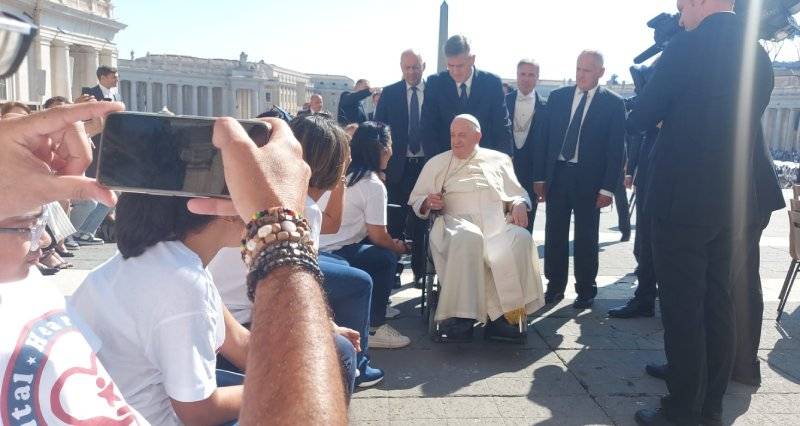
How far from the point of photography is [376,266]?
4.18m

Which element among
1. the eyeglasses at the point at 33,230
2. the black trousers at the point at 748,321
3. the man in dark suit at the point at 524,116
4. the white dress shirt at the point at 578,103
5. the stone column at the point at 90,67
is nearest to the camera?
the eyeglasses at the point at 33,230

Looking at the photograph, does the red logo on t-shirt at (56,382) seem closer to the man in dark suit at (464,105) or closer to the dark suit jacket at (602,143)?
the dark suit jacket at (602,143)

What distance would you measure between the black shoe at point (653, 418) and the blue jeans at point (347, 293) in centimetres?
151

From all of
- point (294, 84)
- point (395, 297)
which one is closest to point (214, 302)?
point (395, 297)

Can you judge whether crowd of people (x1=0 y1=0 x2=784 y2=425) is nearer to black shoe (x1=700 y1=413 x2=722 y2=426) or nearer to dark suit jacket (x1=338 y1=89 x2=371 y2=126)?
black shoe (x1=700 y1=413 x2=722 y2=426)

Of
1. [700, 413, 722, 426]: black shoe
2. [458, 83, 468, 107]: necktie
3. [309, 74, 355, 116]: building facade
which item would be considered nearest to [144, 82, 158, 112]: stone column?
[309, 74, 355, 116]: building facade

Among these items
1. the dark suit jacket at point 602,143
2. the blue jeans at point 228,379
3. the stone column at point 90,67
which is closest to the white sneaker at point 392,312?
the dark suit jacket at point 602,143

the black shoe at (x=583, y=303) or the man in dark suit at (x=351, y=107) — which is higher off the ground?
Answer: the man in dark suit at (x=351, y=107)

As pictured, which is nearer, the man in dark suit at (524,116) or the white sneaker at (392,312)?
the white sneaker at (392,312)

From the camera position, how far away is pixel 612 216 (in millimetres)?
11297

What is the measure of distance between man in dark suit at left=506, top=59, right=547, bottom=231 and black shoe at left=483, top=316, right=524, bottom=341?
101 inches

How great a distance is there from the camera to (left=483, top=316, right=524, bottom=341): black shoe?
4.23 metres

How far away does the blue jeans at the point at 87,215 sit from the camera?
756 cm

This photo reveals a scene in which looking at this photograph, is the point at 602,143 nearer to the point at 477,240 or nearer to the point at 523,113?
the point at 477,240
